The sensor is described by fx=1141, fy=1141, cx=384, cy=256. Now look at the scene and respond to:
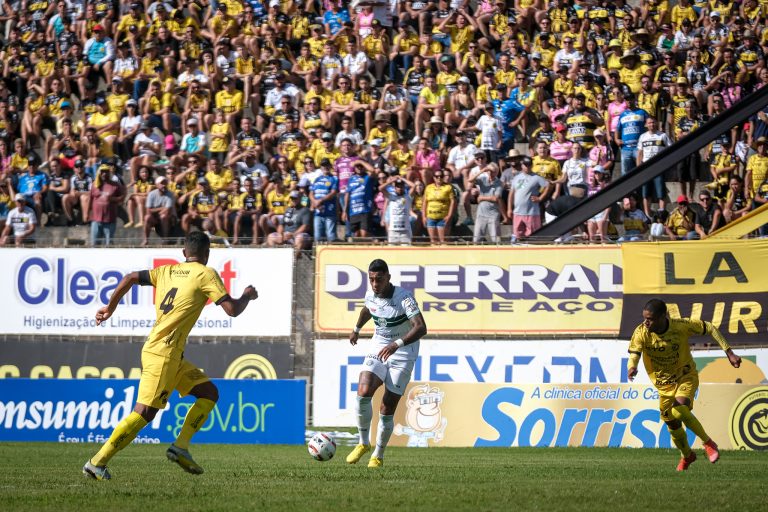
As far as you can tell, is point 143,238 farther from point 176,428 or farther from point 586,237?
point 586,237

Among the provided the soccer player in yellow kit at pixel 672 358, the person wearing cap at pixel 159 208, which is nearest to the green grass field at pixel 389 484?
the soccer player in yellow kit at pixel 672 358

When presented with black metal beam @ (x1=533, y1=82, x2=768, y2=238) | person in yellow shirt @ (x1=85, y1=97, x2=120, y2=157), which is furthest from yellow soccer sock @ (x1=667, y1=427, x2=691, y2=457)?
person in yellow shirt @ (x1=85, y1=97, x2=120, y2=157)

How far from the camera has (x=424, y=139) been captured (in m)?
23.9

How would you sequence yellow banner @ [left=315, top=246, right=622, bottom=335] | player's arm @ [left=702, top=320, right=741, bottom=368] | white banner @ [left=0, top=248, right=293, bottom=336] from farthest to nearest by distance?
white banner @ [left=0, top=248, right=293, bottom=336], yellow banner @ [left=315, top=246, right=622, bottom=335], player's arm @ [left=702, top=320, right=741, bottom=368]

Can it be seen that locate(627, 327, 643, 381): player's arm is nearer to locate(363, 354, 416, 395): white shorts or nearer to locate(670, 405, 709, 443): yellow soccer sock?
locate(670, 405, 709, 443): yellow soccer sock

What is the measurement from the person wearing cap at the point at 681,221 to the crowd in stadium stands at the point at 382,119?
0.14 feet

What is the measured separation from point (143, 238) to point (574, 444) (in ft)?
33.9

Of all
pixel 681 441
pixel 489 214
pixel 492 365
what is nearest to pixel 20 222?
pixel 489 214

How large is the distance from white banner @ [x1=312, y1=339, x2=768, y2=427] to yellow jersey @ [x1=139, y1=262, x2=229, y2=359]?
10324 millimetres

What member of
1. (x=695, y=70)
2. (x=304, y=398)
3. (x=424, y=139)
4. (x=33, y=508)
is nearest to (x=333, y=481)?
(x=33, y=508)

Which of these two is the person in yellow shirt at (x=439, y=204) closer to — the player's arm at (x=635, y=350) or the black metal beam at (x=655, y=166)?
the black metal beam at (x=655, y=166)

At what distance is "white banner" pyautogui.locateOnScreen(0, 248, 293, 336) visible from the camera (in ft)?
73.8

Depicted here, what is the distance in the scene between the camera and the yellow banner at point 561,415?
1895 centimetres

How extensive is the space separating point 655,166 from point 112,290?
1111cm
